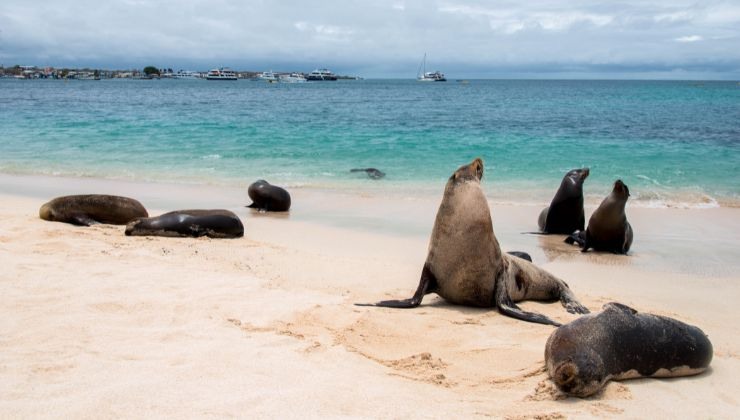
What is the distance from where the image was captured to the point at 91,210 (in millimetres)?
9422

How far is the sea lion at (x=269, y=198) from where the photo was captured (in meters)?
11.4

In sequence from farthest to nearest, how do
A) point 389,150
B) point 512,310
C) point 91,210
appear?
1. point 389,150
2. point 91,210
3. point 512,310

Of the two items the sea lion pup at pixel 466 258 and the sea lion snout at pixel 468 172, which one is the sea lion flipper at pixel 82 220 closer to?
the sea lion pup at pixel 466 258

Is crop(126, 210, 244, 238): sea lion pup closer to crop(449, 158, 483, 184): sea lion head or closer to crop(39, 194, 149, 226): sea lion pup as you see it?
crop(39, 194, 149, 226): sea lion pup

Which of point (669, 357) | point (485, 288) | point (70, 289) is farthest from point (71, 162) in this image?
point (669, 357)

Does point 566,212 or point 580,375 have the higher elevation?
point 580,375

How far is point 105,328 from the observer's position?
14.9 feet

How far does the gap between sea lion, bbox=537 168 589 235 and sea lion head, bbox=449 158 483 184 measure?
15.1ft

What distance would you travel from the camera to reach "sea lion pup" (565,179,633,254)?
8.98 metres

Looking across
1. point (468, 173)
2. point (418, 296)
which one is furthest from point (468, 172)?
point (418, 296)

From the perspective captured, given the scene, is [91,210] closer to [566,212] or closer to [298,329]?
[298,329]

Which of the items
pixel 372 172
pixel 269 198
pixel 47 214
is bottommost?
pixel 372 172

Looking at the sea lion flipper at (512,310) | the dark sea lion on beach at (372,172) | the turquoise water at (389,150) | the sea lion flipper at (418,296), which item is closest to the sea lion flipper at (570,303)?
the sea lion flipper at (512,310)

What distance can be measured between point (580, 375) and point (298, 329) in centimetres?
198
